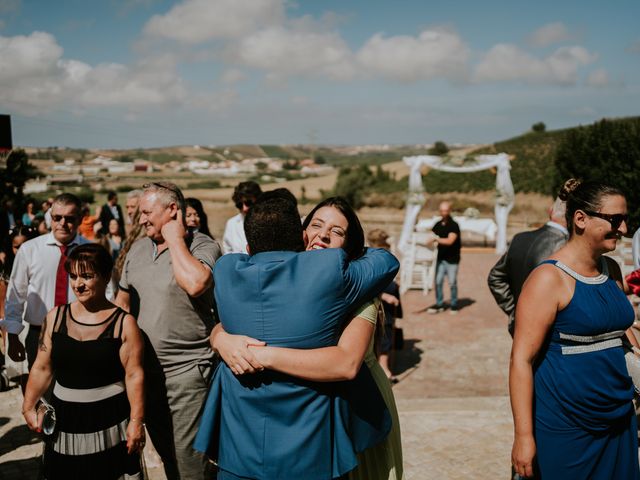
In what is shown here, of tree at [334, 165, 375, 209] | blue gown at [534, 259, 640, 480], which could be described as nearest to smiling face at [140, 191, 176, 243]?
blue gown at [534, 259, 640, 480]

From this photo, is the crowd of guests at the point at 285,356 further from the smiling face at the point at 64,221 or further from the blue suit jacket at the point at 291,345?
the smiling face at the point at 64,221

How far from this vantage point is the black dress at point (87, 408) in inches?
110

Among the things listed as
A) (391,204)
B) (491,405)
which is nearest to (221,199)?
(391,204)

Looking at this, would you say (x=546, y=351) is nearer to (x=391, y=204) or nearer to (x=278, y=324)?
(x=278, y=324)

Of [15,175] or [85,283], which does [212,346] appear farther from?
[15,175]

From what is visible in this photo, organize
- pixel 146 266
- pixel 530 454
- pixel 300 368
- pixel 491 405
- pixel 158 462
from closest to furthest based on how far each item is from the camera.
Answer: pixel 300 368, pixel 530 454, pixel 146 266, pixel 158 462, pixel 491 405

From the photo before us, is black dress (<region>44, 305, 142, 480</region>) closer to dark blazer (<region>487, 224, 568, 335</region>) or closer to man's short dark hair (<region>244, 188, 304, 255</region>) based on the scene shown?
man's short dark hair (<region>244, 188, 304, 255</region>)

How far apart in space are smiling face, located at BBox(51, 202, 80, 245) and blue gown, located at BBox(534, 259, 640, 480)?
126 inches

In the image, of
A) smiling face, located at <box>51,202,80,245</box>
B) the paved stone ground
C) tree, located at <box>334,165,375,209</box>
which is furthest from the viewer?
tree, located at <box>334,165,375,209</box>

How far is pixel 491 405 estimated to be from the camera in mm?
5289

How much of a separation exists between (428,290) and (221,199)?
41888 mm

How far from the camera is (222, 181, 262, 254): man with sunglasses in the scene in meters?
4.88

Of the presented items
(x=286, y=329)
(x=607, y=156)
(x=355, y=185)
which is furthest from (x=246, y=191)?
(x=355, y=185)

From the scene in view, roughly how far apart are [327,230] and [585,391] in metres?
1.37
